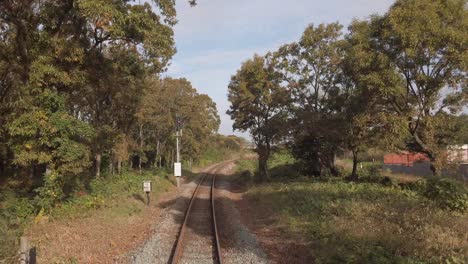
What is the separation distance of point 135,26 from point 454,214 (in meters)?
12.2

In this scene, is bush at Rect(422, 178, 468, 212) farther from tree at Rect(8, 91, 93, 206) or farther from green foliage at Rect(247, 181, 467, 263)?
tree at Rect(8, 91, 93, 206)

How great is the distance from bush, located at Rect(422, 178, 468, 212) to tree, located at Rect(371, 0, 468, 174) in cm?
363

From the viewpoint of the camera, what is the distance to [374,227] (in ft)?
39.6

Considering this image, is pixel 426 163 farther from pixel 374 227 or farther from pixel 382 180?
pixel 374 227

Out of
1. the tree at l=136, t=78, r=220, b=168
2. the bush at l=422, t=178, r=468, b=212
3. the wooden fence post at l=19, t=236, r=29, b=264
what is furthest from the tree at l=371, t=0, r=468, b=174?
the tree at l=136, t=78, r=220, b=168

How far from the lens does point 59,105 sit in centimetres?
1619

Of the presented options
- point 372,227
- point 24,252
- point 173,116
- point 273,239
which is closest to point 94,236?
point 273,239

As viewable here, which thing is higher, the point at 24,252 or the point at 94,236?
the point at 24,252

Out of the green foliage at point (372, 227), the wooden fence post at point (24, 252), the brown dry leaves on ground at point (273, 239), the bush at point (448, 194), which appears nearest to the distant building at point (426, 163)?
the bush at point (448, 194)

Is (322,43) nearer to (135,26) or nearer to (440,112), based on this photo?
(440,112)

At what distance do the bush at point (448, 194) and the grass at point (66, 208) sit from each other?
12070 mm

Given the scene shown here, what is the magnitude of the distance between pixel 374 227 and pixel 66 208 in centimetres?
1124

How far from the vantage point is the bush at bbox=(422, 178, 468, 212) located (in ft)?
48.0

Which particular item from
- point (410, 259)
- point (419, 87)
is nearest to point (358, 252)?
point (410, 259)
